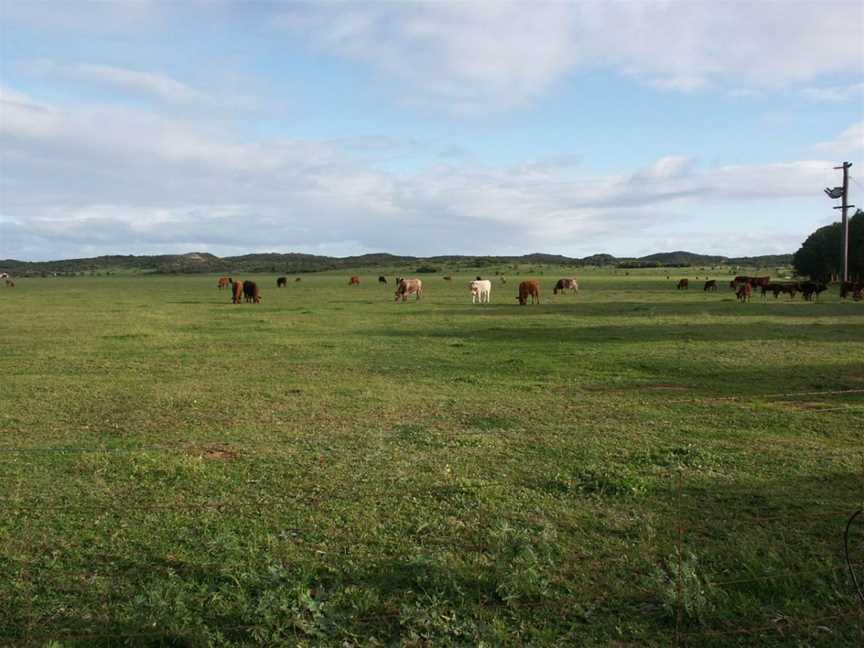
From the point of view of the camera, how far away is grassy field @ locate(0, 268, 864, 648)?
165 inches

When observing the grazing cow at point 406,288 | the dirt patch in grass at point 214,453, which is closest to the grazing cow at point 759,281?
the grazing cow at point 406,288

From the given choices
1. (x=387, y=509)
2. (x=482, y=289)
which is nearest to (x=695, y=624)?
(x=387, y=509)

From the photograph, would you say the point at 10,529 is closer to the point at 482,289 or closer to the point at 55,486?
the point at 55,486

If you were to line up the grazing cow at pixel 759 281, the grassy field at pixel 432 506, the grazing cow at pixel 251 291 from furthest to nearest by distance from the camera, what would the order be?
the grazing cow at pixel 759 281
the grazing cow at pixel 251 291
the grassy field at pixel 432 506

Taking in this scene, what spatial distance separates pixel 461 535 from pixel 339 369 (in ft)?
29.0

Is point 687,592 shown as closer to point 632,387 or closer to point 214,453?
point 214,453

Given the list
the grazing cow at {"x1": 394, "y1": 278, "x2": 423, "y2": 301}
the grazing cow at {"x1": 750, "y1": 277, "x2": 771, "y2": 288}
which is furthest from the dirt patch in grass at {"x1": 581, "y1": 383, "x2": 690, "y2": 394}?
the grazing cow at {"x1": 750, "y1": 277, "x2": 771, "y2": 288}

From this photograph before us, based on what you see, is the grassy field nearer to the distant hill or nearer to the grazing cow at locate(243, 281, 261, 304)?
the grazing cow at locate(243, 281, 261, 304)

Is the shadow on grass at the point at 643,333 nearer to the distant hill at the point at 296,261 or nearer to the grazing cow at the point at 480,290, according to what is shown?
the grazing cow at the point at 480,290

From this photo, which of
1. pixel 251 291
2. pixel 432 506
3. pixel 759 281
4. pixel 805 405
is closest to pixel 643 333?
pixel 805 405

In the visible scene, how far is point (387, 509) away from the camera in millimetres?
5891

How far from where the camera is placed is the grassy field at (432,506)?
418cm

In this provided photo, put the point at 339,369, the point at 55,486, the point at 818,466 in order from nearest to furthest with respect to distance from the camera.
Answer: the point at 55,486 < the point at 818,466 < the point at 339,369

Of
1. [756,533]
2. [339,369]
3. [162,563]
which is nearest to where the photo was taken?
[162,563]
